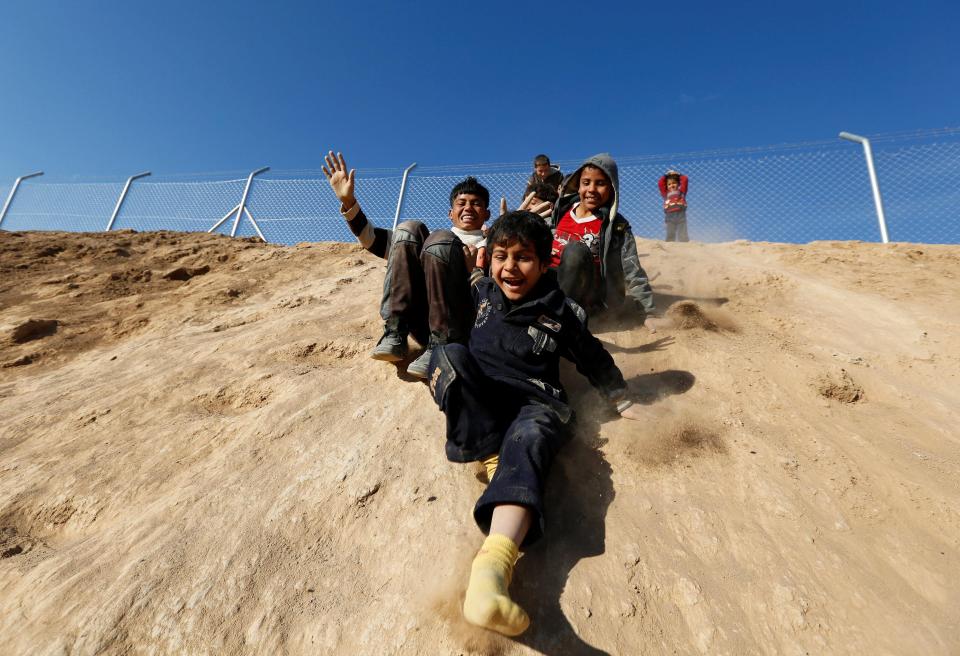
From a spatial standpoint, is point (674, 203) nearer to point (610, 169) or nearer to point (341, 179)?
point (610, 169)

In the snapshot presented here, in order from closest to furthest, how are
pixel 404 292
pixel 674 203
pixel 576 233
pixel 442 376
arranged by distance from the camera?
1. pixel 442 376
2. pixel 404 292
3. pixel 576 233
4. pixel 674 203

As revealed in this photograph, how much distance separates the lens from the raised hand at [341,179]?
2.45m

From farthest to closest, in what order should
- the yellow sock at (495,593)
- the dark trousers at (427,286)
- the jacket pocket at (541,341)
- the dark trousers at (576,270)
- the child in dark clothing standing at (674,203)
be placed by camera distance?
the child in dark clothing standing at (674,203)
the dark trousers at (576,270)
the dark trousers at (427,286)
the jacket pocket at (541,341)
the yellow sock at (495,593)

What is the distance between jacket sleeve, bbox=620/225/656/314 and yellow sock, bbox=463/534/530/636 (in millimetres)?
1842

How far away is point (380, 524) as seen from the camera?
161cm

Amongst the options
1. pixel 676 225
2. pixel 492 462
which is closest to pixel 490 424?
pixel 492 462

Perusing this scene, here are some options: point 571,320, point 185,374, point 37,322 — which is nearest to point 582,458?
point 571,320

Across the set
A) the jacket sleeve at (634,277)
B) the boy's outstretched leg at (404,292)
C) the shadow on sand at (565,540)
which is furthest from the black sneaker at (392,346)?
the jacket sleeve at (634,277)

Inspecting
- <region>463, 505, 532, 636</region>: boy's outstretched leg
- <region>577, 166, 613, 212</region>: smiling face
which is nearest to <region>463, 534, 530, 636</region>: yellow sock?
<region>463, 505, 532, 636</region>: boy's outstretched leg

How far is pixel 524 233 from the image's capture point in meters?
1.92

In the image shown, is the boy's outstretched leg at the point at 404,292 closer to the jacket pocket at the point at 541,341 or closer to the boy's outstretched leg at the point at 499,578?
the jacket pocket at the point at 541,341

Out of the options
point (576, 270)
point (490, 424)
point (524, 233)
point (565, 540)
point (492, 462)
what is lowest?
point (565, 540)

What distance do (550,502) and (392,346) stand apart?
42.0 inches

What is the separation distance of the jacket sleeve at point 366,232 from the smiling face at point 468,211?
0.42m
